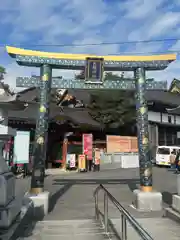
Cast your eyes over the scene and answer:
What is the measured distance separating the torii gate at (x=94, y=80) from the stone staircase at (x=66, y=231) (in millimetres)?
2247

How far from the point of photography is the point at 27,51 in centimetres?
865

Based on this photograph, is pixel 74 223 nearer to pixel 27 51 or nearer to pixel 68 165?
pixel 27 51

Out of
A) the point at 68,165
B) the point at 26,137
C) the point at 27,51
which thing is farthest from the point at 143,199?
the point at 68,165

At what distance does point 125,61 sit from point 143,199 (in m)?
4.46

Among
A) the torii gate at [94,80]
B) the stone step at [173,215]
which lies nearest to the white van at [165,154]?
the torii gate at [94,80]

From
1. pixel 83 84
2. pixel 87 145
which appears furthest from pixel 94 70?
pixel 87 145

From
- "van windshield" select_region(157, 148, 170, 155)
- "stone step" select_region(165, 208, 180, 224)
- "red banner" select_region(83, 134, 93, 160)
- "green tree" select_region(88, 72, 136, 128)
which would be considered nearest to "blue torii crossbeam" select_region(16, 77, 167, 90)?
"stone step" select_region(165, 208, 180, 224)

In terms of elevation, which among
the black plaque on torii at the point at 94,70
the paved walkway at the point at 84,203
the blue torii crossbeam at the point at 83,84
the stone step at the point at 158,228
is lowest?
the paved walkway at the point at 84,203

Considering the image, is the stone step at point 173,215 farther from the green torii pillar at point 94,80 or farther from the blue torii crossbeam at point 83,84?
the blue torii crossbeam at point 83,84

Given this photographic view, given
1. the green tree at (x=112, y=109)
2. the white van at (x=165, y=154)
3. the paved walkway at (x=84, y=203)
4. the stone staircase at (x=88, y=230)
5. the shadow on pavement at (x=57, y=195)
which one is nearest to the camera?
the stone staircase at (x=88, y=230)

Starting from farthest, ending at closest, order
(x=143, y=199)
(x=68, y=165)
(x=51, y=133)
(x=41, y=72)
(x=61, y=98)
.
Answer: (x=61, y=98) → (x=51, y=133) → (x=68, y=165) → (x=41, y=72) → (x=143, y=199)

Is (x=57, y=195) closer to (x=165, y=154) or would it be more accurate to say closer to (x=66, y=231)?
(x=66, y=231)

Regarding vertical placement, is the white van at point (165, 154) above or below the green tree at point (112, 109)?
below

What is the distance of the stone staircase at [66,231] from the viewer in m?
5.42
